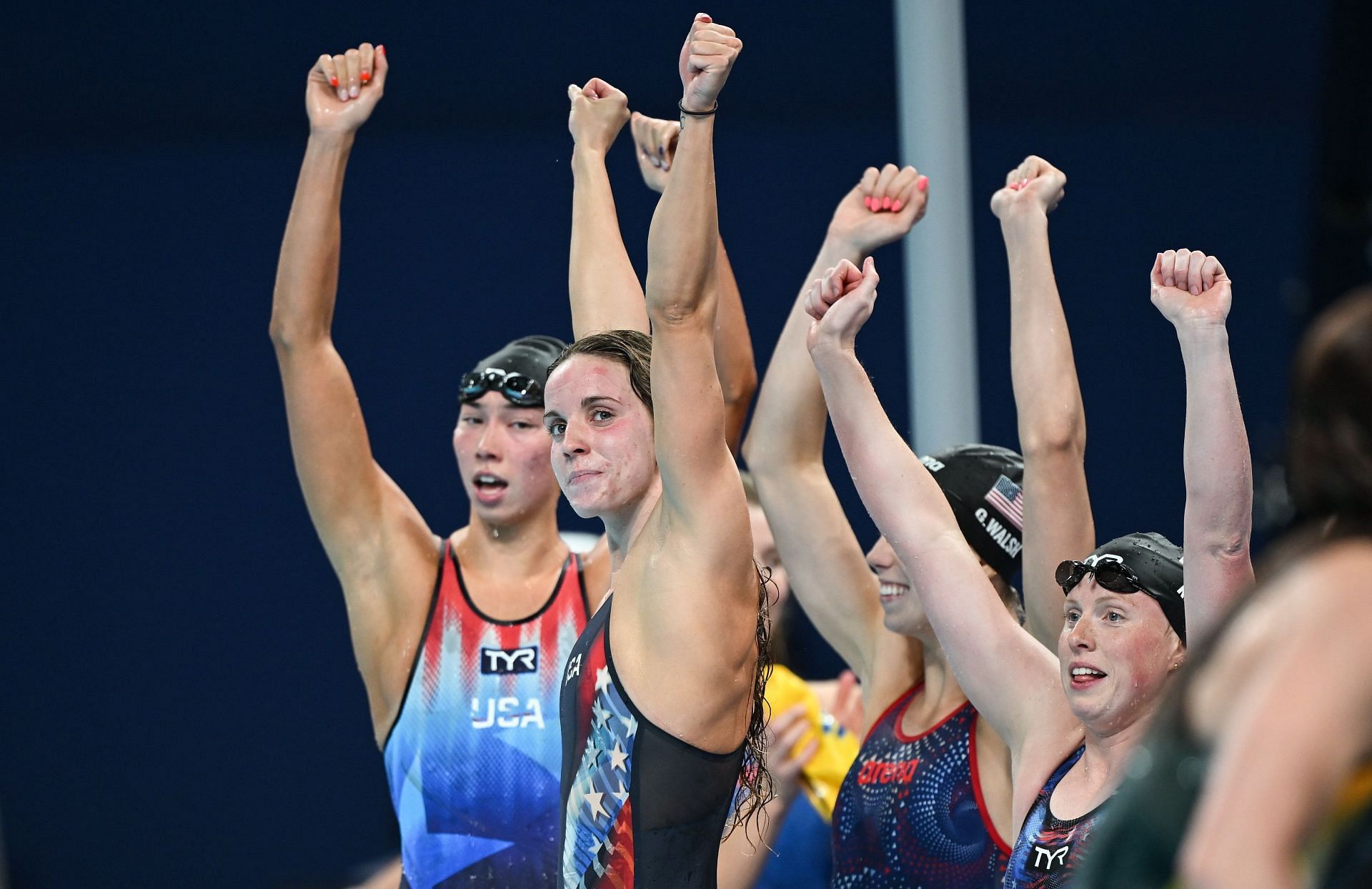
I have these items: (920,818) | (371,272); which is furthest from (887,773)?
(371,272)

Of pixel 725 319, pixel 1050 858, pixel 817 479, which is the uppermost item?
pixel 725 319

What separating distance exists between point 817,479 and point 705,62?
4.08ft

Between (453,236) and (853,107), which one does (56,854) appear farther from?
(853,107)

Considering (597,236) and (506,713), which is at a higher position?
(597,236)

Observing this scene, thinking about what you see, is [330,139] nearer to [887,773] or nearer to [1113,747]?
[887,773]

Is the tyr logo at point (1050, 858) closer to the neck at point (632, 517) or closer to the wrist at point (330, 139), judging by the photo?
the neck at point (632, 517)

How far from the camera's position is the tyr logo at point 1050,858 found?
2426 mm

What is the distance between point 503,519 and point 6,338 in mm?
3418

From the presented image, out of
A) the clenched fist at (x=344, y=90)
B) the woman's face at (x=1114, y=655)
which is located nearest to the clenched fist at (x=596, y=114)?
the clenched fist at (x=344, y=90)

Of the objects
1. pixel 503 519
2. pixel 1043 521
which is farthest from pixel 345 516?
pixel 1043 521

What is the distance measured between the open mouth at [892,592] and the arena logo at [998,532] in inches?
8.5

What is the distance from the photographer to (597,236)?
3.39m

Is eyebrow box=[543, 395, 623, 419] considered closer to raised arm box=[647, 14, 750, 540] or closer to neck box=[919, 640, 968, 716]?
raised arm box=[647, 14, 750, 540]

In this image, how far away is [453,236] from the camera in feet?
20.2
